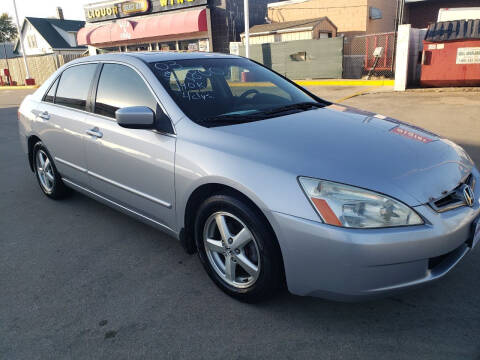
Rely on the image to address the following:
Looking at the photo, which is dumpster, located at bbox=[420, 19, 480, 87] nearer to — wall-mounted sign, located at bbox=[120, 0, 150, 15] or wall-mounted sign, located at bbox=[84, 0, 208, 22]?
wall-mounted sign, located at bbox=[84, 0, 208, 22]

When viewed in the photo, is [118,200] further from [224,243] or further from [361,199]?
[361,199]

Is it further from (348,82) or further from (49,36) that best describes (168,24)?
(49,36)

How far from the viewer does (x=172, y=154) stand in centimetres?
282

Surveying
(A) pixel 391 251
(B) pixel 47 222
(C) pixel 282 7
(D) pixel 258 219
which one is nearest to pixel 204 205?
(D) pixel 258 219

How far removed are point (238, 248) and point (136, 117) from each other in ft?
3.85

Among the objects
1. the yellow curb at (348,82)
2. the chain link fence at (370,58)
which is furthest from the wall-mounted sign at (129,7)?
the yellow curb at (348,82)

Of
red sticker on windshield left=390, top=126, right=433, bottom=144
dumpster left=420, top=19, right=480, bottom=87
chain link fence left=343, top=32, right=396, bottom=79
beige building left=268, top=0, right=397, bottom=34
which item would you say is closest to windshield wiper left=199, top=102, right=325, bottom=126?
red sticker on windshield left=390, top=126, right=433, bottom=144

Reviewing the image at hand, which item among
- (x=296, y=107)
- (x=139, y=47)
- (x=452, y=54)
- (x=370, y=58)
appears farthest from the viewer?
(x=139, y=47)

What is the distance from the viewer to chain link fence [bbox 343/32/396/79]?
1638cm

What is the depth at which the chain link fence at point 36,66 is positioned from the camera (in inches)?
1047

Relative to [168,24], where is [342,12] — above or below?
above

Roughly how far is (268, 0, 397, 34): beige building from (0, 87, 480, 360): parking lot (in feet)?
73.8

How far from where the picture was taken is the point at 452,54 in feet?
40.1

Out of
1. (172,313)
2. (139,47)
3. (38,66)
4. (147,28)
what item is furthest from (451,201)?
(38,66)
